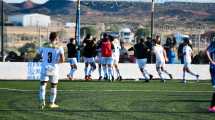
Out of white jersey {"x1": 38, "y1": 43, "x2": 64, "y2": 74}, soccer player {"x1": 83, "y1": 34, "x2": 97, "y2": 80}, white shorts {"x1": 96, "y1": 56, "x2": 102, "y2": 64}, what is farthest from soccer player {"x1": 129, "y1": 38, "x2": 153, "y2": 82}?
white jersey {"x1": 38, "y1": 43, "x2": 64, "y2": 74}

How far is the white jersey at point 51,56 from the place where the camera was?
17.5 metres

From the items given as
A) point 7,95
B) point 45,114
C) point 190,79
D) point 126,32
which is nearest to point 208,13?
point 126,32

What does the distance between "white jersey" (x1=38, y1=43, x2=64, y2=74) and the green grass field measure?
39.7 inches

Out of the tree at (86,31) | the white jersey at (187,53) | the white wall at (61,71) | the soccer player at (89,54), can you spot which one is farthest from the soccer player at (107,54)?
the tree at (86,31)

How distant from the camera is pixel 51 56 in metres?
17.5

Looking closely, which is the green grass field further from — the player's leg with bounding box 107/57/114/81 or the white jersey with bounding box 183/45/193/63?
the player's leg with bounding box 107/57/114/81

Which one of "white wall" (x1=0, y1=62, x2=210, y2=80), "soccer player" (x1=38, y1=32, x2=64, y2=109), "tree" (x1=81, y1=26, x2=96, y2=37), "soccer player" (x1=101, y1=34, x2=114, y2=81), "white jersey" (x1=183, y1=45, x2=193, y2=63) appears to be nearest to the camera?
"soccer player" (x1=38, y1=32, x2=64, y2=109)

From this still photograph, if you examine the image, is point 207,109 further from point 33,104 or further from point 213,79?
point 33,104

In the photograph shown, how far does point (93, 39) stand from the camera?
30.8 m

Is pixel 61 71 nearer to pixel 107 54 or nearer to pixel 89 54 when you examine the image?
pixel 89 54

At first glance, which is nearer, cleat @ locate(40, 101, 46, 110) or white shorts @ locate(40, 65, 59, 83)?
cleat @ locate(40, 101, 46, 110)

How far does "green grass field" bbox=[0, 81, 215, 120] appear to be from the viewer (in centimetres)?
1547

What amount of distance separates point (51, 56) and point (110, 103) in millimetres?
2060

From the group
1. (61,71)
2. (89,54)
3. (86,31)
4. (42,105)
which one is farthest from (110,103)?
(86,31)
